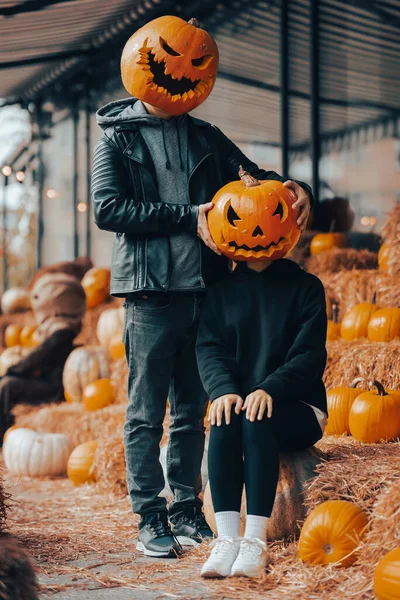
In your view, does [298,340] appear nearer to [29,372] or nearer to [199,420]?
[199,420]

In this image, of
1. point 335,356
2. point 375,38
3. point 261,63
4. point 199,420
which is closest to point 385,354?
point 335,356

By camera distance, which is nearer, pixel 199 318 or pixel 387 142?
pixel 199 318

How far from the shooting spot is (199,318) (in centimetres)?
333

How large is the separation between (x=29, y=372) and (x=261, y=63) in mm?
4003

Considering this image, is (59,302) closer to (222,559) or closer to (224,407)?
(224,407)

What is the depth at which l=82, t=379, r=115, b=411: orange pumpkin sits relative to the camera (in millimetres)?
6180

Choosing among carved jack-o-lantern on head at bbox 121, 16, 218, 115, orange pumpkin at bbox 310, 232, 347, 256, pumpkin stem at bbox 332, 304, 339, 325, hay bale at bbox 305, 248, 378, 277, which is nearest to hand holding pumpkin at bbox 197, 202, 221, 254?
carved jack-o-lantern on head at bbox 121, 16, 218, 115

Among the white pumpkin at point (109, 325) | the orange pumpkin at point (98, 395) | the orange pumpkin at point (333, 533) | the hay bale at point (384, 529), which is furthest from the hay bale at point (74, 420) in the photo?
the hay bale at point (384, 529)

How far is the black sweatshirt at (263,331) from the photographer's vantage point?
121 inches

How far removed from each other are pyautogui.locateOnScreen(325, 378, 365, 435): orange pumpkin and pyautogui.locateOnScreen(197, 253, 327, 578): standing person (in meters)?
0.90

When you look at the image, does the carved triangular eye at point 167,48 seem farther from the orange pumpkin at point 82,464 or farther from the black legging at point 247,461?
the orange pumpkin at point 82,464

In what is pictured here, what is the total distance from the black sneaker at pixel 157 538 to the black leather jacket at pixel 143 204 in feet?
Result: 2.63

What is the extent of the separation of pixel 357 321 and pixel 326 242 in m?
1.61

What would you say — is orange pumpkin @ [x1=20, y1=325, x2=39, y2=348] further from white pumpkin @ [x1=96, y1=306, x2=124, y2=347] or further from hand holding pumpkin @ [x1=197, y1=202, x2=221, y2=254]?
hand holding pumpkin @ [x1=197, y1=202, x2=221, y2=254]
